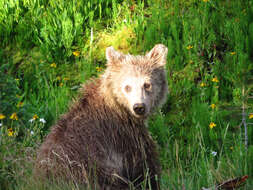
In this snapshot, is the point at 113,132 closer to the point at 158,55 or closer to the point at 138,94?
the point at 138,94

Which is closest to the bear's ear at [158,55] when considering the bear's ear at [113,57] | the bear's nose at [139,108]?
the bear's ear at [113,57]

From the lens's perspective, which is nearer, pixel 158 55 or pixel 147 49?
pixel 158 55

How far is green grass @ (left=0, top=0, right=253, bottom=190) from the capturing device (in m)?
5.23

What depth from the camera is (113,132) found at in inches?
157

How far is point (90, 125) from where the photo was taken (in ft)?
12.7

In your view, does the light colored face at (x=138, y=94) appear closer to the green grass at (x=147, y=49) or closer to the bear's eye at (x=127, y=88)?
the bear's eye at (x=127, y=88)

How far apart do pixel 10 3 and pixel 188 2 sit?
2943 millimetres

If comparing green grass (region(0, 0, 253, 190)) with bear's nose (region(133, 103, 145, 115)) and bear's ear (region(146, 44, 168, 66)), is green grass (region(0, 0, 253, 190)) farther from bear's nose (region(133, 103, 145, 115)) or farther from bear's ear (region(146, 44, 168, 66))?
bear's nose (region(133, 103, 145, 115))

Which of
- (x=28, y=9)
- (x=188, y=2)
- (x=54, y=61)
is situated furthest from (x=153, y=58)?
(x=28, y=9)

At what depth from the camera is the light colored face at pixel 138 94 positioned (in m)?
4.03

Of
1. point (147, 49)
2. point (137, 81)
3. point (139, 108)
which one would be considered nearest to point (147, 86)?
point (137, 81)

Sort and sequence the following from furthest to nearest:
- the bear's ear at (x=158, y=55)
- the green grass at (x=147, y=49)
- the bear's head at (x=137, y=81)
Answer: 1. the green grass at (x=147, y=49)
2. the bear's ear at (x=158, y=55)
3. the bear's head at (x=137, y=81)

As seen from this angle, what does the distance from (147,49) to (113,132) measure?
2.74 meters

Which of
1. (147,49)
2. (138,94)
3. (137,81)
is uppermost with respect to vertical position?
(147,49)
